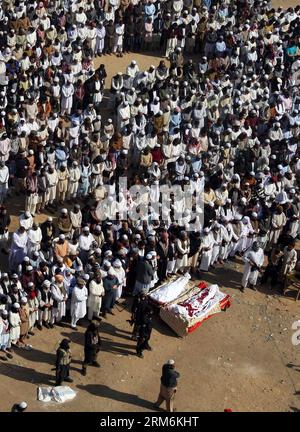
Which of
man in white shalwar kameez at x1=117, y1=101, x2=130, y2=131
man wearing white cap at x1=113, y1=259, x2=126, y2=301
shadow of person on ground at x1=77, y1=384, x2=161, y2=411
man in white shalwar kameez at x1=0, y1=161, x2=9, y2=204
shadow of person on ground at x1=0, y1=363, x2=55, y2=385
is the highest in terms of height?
man in white shalwar kameez at x1=117, y1=101, x2=130, y2=131

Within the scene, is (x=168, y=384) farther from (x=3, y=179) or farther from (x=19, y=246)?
(x=3, y=179)

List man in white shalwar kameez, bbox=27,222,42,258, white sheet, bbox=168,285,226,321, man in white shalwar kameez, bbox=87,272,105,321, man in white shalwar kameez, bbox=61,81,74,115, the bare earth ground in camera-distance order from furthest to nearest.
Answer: man in white shalwar kameez, bbox=61,81,74,115 → man in white shalwar kameez, bbox=27,222,42,258 → white sheet, bbox=168,285,226,321 → man in white shalwar kameez, bbox=87,272,105,321 → the bare earth ground

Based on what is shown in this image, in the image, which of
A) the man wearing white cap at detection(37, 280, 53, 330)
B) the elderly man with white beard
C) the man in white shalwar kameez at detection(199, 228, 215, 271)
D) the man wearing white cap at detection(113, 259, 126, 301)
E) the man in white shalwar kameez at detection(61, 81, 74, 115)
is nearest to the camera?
the man wearing white cap at detection(37, 280, 53, 330)

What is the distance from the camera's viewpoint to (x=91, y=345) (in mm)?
14617

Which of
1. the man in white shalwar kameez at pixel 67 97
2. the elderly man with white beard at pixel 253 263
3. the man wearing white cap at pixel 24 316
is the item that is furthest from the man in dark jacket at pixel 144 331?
the man in white shalwar kameez at pixel 67 97

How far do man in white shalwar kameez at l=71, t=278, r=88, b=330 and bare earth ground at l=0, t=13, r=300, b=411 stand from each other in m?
0.36

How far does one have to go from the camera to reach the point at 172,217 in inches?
716

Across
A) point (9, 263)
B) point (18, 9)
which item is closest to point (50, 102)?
point (18, 9)

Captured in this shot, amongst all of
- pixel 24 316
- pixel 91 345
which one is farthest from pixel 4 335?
pixel 91 345

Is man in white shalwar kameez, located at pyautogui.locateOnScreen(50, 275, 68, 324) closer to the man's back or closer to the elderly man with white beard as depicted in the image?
the man's back

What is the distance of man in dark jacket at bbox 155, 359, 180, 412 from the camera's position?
44.9 feet

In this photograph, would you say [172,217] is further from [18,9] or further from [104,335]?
[18,9]

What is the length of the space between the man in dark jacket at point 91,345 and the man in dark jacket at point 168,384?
1.40 metres

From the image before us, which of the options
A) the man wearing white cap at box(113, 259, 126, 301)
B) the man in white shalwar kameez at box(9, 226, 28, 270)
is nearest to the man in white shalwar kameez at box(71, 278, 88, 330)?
the man wearing white cap at box(113, 259, 126, 301)
